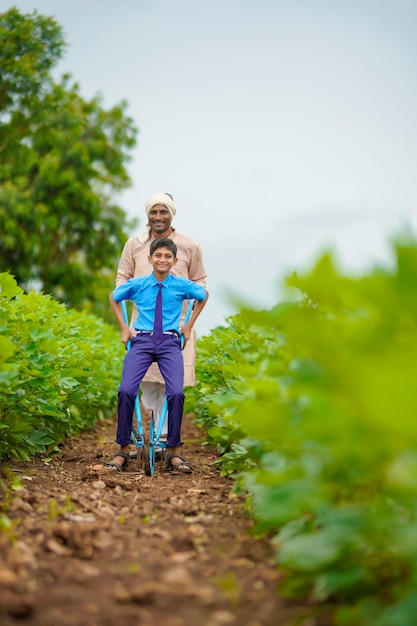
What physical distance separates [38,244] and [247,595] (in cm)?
2980

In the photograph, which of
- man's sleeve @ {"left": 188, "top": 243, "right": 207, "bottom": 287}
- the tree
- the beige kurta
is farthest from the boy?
the tree

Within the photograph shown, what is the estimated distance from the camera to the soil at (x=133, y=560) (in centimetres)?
245

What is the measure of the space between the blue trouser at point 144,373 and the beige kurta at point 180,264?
33.0 inches

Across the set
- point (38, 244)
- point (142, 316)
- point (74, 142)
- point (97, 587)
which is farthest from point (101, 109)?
point (97, 587)

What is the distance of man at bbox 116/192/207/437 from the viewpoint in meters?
7.01

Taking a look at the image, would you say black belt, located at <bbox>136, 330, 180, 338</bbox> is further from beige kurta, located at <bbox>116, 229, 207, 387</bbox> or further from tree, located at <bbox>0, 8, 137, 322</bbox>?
tree, located at <bbox>0, 8, 137, 322</bbox>

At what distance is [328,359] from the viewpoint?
77.6 inches

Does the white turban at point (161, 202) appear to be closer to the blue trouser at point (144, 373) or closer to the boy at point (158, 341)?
the boy at point (158, 341)

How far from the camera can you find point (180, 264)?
7215mm

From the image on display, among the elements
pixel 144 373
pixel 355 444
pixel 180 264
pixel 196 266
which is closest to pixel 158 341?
pixel 144 373

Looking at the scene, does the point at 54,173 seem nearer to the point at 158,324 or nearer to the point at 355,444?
the point at 158,324

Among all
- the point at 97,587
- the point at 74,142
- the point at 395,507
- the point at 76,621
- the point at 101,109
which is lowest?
the point at 76,621

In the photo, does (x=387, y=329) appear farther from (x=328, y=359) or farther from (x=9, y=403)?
(x=9, y=403)

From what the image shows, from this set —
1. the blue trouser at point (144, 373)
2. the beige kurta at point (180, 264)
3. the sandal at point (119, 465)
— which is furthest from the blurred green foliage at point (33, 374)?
the beige kurta at point (180, 264)
